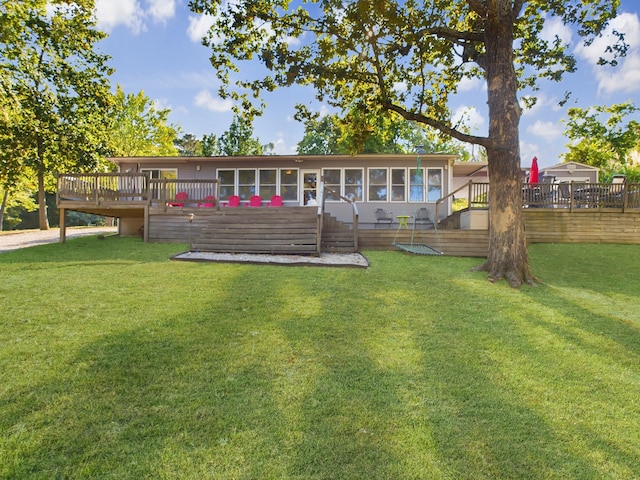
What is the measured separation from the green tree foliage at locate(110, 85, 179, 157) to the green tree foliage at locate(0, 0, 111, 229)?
389 inches

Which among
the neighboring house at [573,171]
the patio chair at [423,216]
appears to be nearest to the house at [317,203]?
the patio chair at [423,216]

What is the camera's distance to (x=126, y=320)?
4.39 meters

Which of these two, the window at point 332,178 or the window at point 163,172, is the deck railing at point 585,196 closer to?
the window at point 332,178

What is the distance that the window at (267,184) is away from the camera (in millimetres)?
16797

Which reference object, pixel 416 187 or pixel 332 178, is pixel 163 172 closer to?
pixel 332 178

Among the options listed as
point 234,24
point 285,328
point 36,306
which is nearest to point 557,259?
point 285,328

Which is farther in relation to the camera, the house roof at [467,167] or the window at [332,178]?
the window at [332,178]

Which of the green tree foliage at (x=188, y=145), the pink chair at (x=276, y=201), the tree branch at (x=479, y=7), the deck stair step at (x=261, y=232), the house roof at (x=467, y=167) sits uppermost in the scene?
the green tree foliage at (x=188, y=145)

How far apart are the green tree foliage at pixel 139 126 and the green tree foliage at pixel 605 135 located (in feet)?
110

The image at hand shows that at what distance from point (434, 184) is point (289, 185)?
251 inches

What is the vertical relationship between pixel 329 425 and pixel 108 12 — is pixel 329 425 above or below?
below

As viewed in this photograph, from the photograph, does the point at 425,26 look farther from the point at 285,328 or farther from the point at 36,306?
the point at 36,306

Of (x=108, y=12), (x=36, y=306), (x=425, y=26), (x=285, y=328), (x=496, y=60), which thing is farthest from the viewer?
(x=108, y=12)

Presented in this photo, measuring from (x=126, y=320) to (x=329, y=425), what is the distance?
305 centimetres
